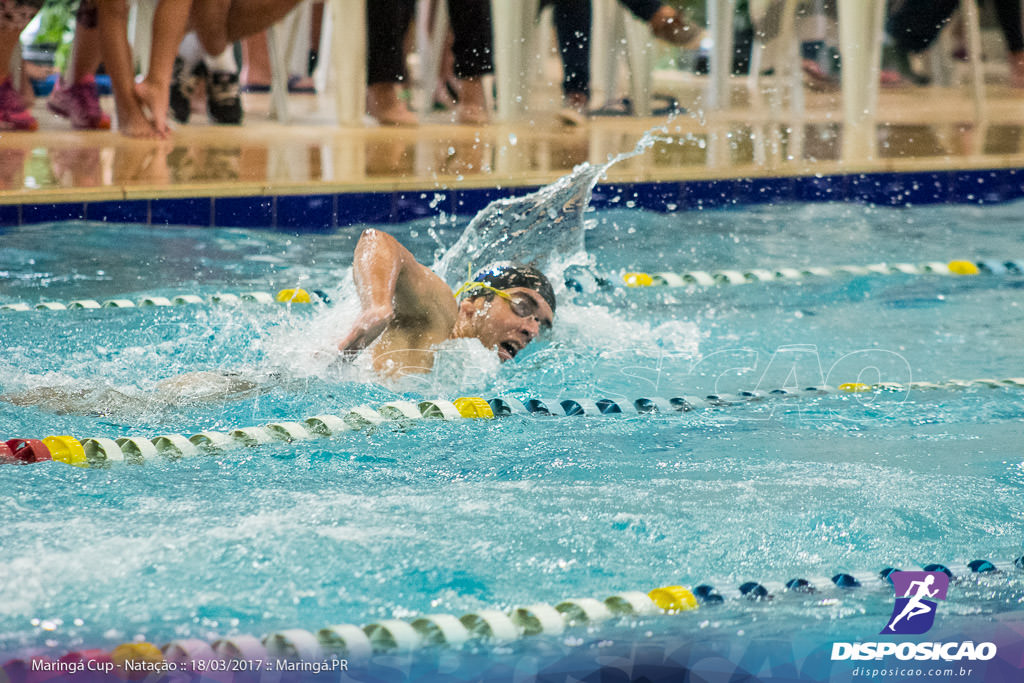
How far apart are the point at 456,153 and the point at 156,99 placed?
60.3 inches

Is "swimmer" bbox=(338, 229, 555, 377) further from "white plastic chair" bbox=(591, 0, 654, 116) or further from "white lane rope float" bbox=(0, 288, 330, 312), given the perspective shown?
"white plastic chair" bbox=(591, 0, 654, 116)

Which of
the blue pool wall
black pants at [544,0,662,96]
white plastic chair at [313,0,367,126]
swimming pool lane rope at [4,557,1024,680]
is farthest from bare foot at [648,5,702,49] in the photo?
swimming pool lane rope at [4,557,1024,680]

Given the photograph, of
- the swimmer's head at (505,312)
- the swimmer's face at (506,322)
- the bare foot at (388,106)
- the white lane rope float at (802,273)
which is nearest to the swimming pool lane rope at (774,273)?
the white lane rope float at (802,273)

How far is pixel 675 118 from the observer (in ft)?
24.6

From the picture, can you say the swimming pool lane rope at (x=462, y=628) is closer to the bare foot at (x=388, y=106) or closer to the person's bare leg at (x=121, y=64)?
the person's bare leg at (x=121, y=64)

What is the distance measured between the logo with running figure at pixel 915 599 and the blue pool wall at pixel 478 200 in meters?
3.33

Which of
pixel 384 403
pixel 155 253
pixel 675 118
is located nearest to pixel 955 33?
pixel 675 118

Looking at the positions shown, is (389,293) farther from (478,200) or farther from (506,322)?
(478,200)

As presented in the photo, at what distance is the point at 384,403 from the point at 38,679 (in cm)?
137

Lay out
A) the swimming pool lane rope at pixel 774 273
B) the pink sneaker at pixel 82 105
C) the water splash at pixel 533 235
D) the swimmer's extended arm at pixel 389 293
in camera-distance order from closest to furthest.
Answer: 1. the swimmer's extended arm at pixel 389 293
2. the water splash at pixel 533 235
3. the swimming pool lane rope at pixel 774 273
4. the pink sneaker at pixel 82 105

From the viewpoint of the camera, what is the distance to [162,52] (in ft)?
18.7

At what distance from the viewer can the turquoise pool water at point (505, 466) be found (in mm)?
1942

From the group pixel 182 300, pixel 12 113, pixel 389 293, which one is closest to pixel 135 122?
pixel 12 113

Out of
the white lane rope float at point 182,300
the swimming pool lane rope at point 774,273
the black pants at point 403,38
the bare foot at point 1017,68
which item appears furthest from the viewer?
the bare foot at point 1017,68
